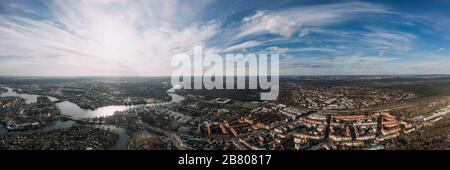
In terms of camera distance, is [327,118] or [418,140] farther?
[327,118]

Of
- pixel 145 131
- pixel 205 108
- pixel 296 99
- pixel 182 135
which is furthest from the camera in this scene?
pixel 296 99

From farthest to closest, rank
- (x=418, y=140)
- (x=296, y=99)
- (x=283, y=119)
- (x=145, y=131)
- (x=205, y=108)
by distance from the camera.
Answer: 1. (x=296, y=99)
2. (x=205, y=108)
3. (x=283, y=119)
4. (x=145, y=131)
5. (x=418, y=140)

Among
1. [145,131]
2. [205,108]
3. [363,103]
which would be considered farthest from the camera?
[363,103]

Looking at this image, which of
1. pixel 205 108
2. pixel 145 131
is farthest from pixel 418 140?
pixel 205 108
